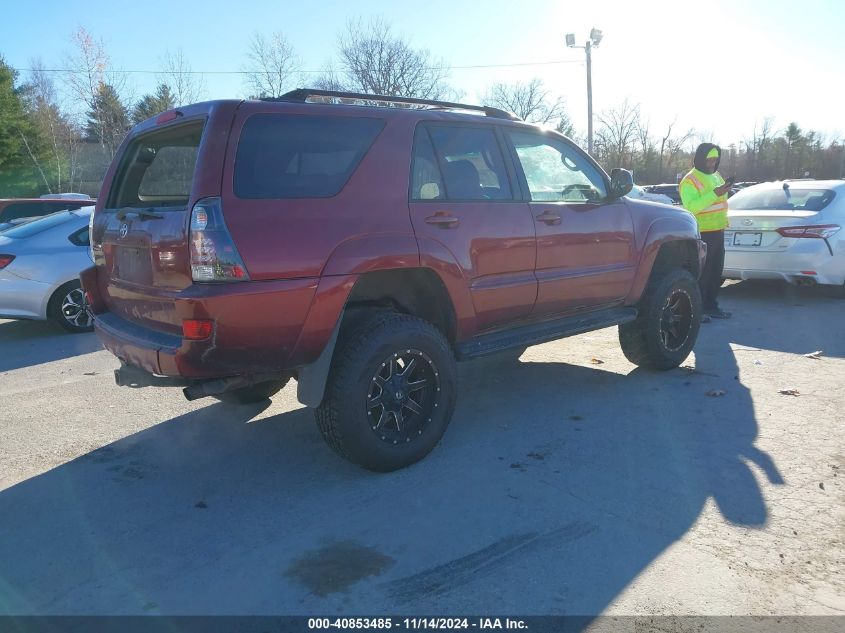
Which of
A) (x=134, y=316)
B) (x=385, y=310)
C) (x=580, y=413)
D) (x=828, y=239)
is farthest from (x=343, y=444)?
(x=828, y=239)

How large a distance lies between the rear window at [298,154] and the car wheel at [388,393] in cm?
81

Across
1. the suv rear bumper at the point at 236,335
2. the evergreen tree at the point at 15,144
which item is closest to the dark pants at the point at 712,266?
the suv rear bumper at the point at 236,335

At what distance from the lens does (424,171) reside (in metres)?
3.86

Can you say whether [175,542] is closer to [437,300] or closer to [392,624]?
[392,624]

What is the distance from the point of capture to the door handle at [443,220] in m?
3.74

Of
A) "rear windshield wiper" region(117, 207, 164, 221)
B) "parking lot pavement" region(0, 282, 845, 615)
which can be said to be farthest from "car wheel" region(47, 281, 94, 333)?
"rear windshield wiper" region(117, 207, 164, 221)

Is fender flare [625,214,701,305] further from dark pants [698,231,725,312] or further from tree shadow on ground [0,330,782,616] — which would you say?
dark pants [698,231,725,312]

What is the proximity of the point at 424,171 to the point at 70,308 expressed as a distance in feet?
18.4

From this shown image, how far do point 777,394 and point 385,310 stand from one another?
317 centimetres

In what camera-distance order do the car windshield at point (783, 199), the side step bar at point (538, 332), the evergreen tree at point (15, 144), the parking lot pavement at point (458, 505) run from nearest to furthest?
the parking lot pavement at point (458, 505) → the side step bar at point (538, 332) → the car windshield at point (783, 199) → the evergreen tree at point (15, 144)

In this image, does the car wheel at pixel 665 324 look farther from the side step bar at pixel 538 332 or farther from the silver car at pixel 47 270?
the silver car at pixel 47 270

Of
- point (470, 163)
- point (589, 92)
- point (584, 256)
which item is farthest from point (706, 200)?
point (589, 92)

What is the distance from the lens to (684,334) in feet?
18.5

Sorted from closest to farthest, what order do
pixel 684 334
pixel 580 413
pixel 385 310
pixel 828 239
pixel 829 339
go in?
pixel 385 310, pixel 580 413, pixel 684 334, pixel 829 339, pixel 828 239
